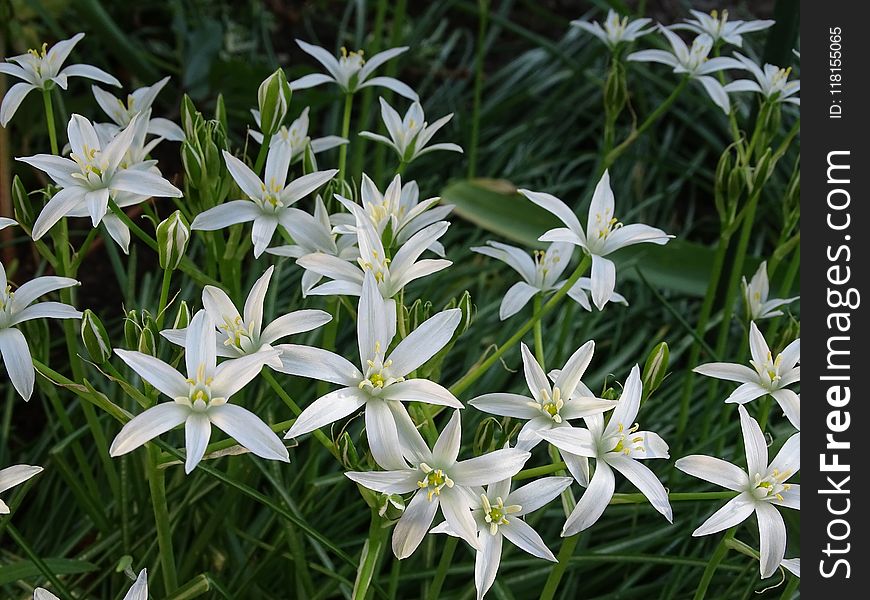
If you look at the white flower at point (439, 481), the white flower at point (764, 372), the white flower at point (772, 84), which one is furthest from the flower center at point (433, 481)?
the white flower at point (772, 84)

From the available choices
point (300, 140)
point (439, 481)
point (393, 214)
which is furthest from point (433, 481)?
point (300, 140)

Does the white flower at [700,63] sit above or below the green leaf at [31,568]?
above

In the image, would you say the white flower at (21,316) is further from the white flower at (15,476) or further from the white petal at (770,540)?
the white petal at (770,540)

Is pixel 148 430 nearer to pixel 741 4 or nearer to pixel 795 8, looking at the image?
pixel 795 8

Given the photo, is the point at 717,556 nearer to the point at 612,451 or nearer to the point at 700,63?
the point at 612,451

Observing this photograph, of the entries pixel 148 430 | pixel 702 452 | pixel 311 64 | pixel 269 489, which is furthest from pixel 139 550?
pixel 311 64

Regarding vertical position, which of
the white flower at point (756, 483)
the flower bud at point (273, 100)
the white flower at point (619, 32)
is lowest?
the white flower at point (756, 483)

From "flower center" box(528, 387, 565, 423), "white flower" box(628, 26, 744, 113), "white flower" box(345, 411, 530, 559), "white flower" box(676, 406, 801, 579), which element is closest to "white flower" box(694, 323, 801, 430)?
"white flower" box(676, 406, 801, 579)

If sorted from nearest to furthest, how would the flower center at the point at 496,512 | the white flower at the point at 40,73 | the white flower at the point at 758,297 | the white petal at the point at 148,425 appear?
the white petal at the point at 148,425, the flower center at the point at 496,512, the white flower at the point at 40,73, the white flower at the point at 758,297
